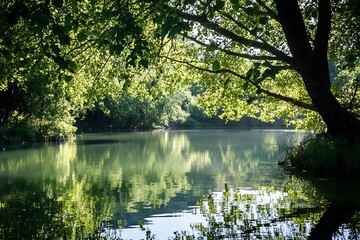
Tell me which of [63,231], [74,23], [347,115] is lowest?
[63,231]

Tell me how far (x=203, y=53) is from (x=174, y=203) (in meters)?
10.0

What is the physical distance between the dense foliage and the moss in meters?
0.54

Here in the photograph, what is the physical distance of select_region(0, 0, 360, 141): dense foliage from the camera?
22.1 feet

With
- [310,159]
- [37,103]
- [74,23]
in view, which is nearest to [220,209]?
[74,23]

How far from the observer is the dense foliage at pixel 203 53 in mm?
6723

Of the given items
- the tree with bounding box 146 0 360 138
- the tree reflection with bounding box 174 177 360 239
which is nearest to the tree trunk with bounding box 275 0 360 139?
the tree with bounding box 146 0 360 138

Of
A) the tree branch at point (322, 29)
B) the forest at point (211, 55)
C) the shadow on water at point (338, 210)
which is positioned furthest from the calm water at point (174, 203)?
the tree branch at point (322, 29)

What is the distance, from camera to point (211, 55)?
2008 cm

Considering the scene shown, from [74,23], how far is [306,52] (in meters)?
8.14

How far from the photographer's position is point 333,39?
19438 mm

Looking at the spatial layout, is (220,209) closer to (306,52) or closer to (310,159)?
(306,52)

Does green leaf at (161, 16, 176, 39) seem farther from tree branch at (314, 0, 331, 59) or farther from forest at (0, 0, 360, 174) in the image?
tree branch at (314, 0, 331, 59)

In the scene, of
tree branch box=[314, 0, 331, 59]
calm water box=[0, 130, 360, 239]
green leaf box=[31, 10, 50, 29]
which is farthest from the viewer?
tree branch box=[314, 0, 331, 59]

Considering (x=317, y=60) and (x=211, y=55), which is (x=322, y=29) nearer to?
(x=317, y=60)
